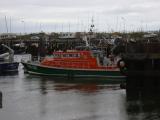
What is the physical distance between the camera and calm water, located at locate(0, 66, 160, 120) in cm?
2225

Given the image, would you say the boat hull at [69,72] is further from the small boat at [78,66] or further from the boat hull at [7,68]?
the boat hull at [7,68]

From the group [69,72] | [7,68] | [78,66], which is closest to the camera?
[78,66]

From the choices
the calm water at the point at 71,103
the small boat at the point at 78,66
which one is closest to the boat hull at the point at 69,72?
the small boat at the point at 78,66

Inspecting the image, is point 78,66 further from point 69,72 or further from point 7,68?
point 7,68

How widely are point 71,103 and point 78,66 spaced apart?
17.0 m

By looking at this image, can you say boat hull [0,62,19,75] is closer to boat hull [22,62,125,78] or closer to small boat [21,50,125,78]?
boat hull [22,62,125,78]

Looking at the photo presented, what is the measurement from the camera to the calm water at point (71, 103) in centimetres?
2225

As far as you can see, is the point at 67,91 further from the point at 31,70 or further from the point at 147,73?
the point at 31,70

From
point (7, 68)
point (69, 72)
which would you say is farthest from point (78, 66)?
point (7, 68)

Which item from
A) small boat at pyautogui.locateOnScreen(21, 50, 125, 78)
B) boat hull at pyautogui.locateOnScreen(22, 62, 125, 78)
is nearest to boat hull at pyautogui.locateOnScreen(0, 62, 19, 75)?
boat hull at pyautogui.locateOnScreen(22, 62, 125, 78)

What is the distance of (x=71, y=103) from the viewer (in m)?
26.7

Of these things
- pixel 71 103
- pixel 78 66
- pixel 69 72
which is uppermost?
pixel 78 66

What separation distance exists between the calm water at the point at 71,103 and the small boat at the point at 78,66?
445 cm

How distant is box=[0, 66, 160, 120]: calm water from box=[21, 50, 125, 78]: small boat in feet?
14.6
